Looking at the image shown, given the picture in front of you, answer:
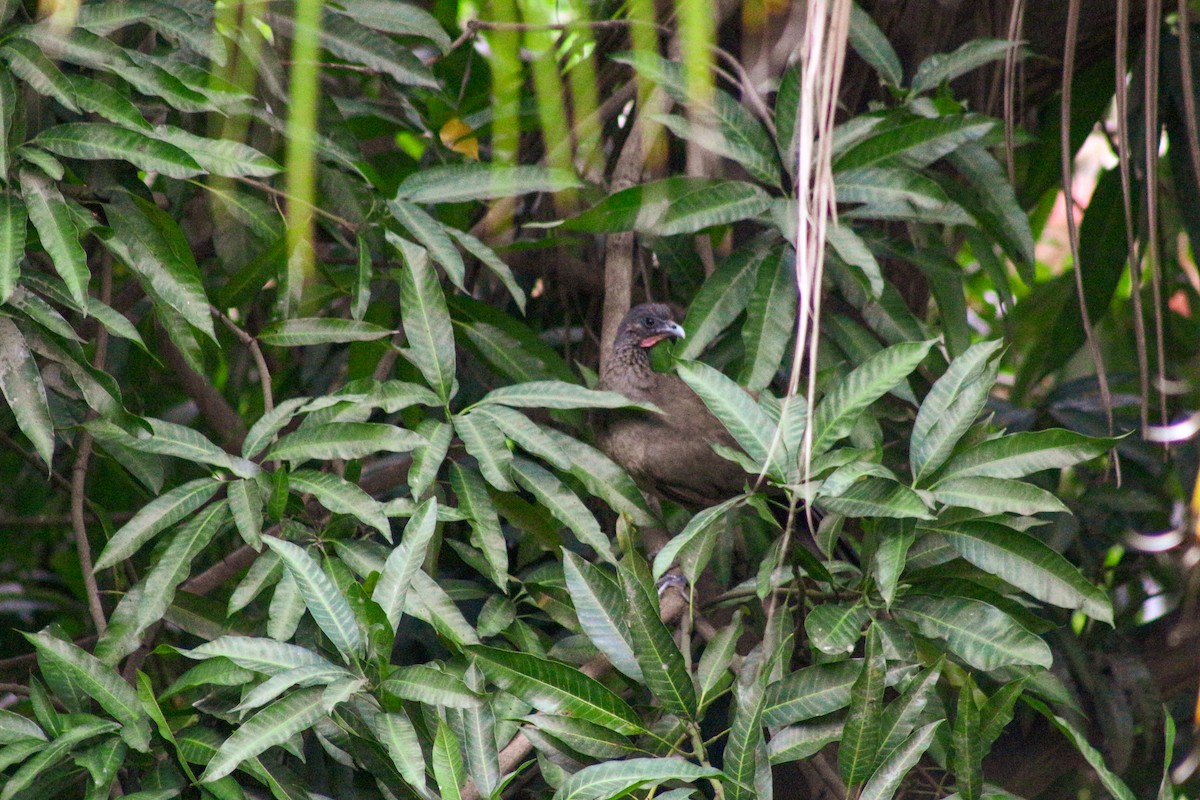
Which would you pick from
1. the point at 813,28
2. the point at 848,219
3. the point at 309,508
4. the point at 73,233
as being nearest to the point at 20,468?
the point at 309,508

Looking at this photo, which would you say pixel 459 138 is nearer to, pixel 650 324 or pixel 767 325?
pixel 650 324

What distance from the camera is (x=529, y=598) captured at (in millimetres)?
2852

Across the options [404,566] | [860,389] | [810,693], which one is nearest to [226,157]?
[404,566]

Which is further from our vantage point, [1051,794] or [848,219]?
[1051,794]

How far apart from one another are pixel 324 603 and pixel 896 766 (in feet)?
3.59

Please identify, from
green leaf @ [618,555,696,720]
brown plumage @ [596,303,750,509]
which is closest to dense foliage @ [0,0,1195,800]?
green leaf @ [618,555,696,720]

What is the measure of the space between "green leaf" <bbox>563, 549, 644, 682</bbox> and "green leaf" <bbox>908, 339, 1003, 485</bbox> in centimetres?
65

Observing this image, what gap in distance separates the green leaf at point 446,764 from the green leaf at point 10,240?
122 cm

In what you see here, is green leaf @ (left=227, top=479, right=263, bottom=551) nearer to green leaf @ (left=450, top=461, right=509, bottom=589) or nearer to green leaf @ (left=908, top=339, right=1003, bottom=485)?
green leaf @ (left=450, top=461, right=509, bottom=589)

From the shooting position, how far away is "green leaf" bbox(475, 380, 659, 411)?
2.69 meters

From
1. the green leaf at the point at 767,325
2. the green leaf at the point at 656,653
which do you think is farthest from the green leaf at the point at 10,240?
the green leaf at the point at 767,325

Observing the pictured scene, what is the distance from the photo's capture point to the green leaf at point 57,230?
95.3 inches

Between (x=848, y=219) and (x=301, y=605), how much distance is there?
1.75 meters

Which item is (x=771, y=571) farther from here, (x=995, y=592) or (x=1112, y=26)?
(x=1112, y=26)
